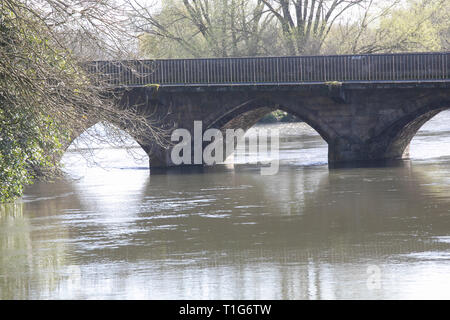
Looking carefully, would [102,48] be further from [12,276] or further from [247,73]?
[247,73]

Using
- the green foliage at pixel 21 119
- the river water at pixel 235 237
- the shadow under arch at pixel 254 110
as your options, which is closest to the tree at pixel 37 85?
the green foliage at pixel 21 119

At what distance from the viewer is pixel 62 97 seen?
14250mm

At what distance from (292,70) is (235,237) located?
48.4ft

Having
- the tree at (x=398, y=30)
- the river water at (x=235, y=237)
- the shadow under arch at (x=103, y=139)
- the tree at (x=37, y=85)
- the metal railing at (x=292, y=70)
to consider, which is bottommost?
the river water at (x=235, y=237)

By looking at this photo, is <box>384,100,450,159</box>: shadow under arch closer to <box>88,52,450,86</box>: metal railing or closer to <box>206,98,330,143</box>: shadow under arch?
<box>88,52,450,86</box>: metal railing

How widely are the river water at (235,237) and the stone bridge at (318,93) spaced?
2049mm

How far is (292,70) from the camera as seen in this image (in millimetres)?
29531

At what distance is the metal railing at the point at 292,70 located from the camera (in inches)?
1125

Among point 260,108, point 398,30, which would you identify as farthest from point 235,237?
point 398,30

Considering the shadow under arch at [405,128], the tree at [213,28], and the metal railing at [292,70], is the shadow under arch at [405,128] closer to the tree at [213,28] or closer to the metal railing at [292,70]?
the metal railing at [292,70]

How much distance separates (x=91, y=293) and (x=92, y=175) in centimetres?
1992

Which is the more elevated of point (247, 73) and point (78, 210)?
point (247, 73)
